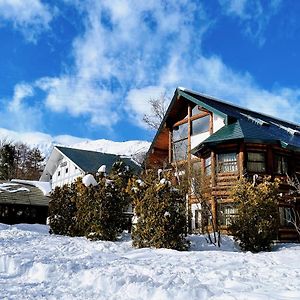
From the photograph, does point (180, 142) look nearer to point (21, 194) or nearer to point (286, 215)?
point (286, 215)

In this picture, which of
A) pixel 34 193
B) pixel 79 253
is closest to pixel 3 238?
pixel 79 253

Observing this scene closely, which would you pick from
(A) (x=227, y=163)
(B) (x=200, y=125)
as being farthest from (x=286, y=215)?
(B) (x=200, y=125)

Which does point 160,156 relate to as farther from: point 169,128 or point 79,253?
point 79,253

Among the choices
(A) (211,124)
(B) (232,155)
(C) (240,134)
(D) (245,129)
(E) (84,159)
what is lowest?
(B) (232,155)

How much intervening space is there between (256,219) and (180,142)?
11.9 meters

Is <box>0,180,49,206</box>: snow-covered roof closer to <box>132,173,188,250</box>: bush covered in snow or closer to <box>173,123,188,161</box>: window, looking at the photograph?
<box>173,123,188,161</box>: window

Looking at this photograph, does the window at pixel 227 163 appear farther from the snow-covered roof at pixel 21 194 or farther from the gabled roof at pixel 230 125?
the snow-covered roof at pixel 21 194

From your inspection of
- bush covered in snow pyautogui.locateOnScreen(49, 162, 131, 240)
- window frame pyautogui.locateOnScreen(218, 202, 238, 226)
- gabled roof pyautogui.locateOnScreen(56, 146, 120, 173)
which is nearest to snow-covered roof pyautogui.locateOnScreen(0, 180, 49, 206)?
gabled roof pyautogui.locateOnScreen(56, 146, 120, 173)

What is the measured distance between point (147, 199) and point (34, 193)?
71.5 ft

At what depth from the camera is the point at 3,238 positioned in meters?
15.1

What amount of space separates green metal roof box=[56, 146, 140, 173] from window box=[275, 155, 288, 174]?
53.0 ft

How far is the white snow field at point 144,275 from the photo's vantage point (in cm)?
651

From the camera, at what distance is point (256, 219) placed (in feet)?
45.5

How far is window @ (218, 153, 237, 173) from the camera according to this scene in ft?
66.1
